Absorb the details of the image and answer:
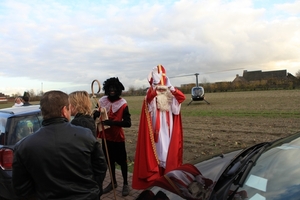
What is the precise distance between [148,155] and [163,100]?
35.5 inches

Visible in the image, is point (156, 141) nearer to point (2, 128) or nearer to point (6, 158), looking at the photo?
point (6, 158)

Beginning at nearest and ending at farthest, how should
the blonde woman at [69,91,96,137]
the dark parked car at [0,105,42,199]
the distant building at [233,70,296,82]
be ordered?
the blonde woman at [69,91,96,137], the dark parked car at [0,105,42,199], the distant building at [233,70,296,82]

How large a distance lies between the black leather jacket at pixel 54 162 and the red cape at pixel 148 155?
201 cm

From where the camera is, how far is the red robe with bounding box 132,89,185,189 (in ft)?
13.1

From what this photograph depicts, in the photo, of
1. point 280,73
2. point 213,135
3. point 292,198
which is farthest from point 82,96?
point 280,73

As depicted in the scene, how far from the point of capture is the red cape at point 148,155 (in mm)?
3980

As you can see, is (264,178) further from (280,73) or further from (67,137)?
(280,73)

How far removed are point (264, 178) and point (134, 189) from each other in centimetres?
287

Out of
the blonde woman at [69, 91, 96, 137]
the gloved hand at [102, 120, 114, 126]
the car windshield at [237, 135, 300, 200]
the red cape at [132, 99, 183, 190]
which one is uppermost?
the blonde woman at [69, 91, 96, 137]

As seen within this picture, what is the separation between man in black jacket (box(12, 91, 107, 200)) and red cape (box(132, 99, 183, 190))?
2.01m

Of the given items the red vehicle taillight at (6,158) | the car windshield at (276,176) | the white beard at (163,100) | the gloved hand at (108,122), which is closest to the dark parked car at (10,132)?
the red vehicle taillight at (6,158)

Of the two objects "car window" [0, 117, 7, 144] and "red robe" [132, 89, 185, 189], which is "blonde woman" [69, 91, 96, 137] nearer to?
"red robe" [132, 89, 185, 189]

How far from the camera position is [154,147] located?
4.06 metres

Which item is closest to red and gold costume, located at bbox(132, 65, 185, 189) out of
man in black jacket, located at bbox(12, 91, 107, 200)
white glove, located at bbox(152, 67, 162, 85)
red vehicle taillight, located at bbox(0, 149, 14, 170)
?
white glove, located at bbox(152, 67, 162, 85)
